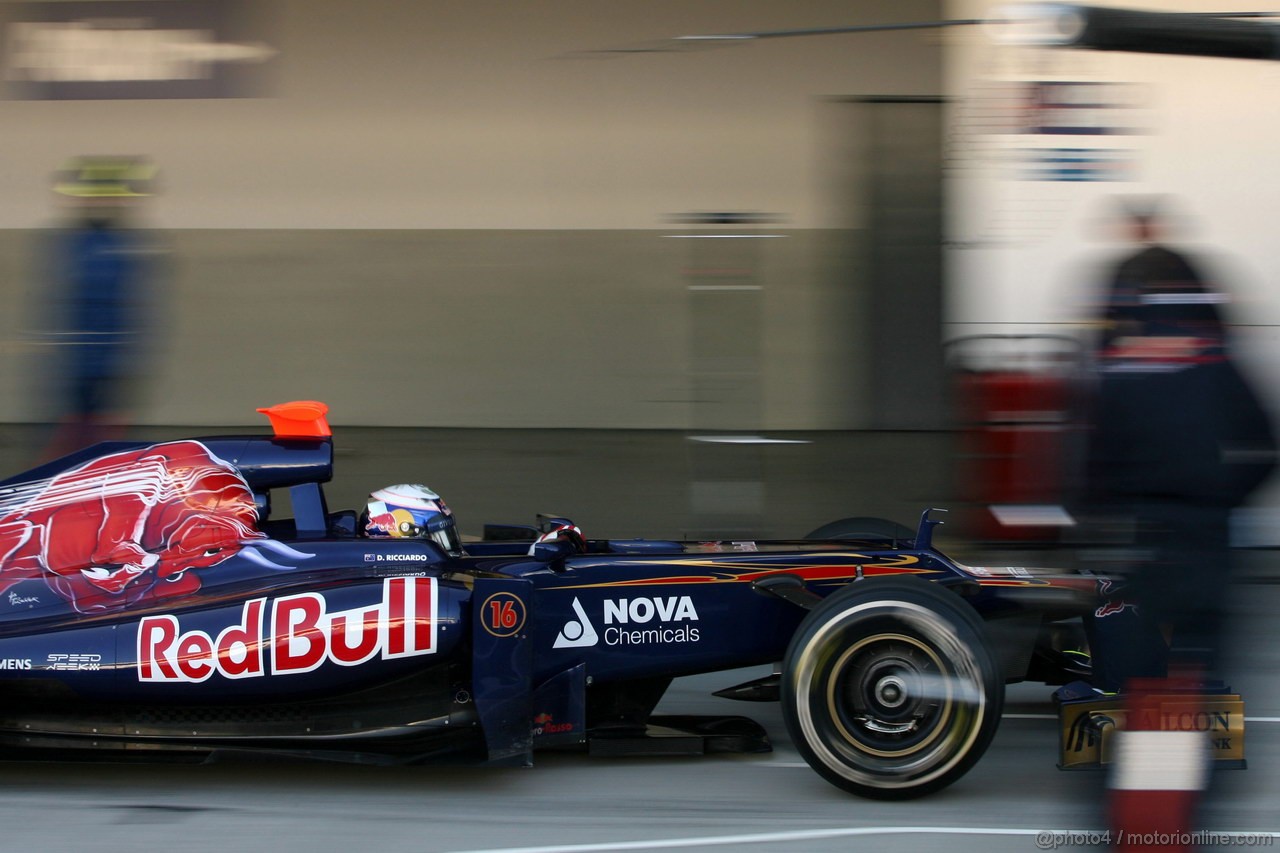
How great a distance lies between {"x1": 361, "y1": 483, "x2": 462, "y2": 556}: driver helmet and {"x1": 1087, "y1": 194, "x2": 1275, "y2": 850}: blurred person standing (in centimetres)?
223

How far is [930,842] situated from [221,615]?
2085 millimetres

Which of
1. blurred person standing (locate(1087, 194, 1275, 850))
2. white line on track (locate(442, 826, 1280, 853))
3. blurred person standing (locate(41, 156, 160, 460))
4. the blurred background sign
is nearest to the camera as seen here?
blurred person standing (locate(1087, 194, 1275, 850))

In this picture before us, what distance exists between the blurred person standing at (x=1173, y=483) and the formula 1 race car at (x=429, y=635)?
0.91 metres

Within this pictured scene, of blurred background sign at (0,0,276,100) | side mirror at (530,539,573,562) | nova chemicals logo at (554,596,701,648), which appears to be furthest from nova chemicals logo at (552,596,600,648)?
blurred background sign at (0,0,276,100)

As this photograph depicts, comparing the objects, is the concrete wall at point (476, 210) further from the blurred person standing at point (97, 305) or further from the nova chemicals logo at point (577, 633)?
the nova chemicals logo at point (577, 633)

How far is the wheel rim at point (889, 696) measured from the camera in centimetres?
409

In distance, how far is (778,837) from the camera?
3.94 metres

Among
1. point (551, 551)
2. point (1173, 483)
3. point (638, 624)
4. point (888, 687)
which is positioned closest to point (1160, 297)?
point (1173, 483)

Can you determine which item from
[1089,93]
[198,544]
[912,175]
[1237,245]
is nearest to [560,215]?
[912,175]

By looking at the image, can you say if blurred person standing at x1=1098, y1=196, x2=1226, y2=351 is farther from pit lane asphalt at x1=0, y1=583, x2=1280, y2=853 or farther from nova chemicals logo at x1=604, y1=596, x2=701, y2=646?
nova chemicals logo at x1=604, y1=596, x2=701, y2=646

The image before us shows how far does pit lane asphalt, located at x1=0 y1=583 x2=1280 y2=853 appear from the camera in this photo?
391cm

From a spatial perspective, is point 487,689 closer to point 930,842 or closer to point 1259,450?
point 930,842

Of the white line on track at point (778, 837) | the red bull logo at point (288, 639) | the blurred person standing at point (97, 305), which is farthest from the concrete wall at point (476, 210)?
the white line on track at point (778, 837)

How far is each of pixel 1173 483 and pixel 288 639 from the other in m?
2.44
